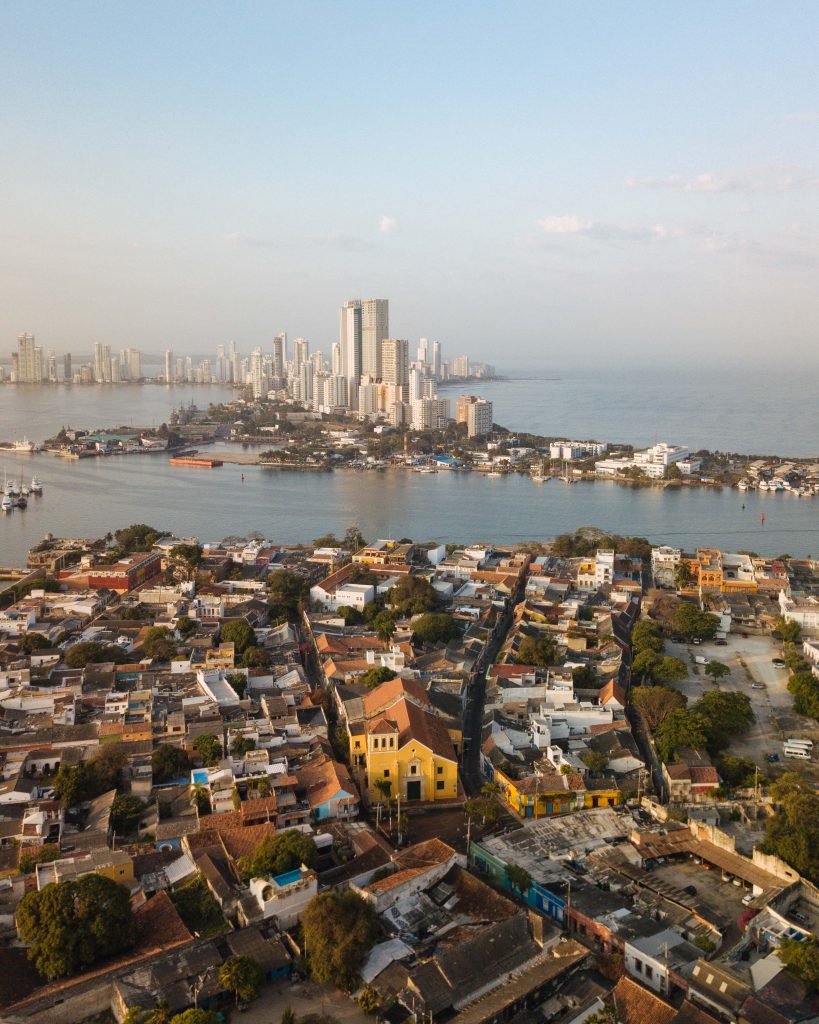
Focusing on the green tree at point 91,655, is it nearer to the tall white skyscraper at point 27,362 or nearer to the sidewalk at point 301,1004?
the sidewalk at point 301,1004

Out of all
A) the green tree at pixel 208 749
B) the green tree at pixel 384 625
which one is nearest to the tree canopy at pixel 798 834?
the green tree at pixel 208 749

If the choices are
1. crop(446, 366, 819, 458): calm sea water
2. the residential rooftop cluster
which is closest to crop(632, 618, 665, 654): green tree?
the residential rooftop cluster

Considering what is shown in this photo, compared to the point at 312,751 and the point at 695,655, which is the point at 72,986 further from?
the point at 695,655

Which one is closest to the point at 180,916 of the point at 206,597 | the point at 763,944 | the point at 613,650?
the point at 763,944

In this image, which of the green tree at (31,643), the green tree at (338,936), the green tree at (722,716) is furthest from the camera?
the green tree at (31,643)

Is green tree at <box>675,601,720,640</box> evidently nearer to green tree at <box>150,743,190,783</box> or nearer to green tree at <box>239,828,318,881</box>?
green tree at <box>150,743,190,783</box>

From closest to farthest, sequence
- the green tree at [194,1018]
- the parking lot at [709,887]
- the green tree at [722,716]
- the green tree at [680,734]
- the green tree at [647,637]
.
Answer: the green tree at [194,1018] < the parking lot at [709,887] < the green tree at [680,734] < the green tree at [722,716] < the green tree at [647,637]
